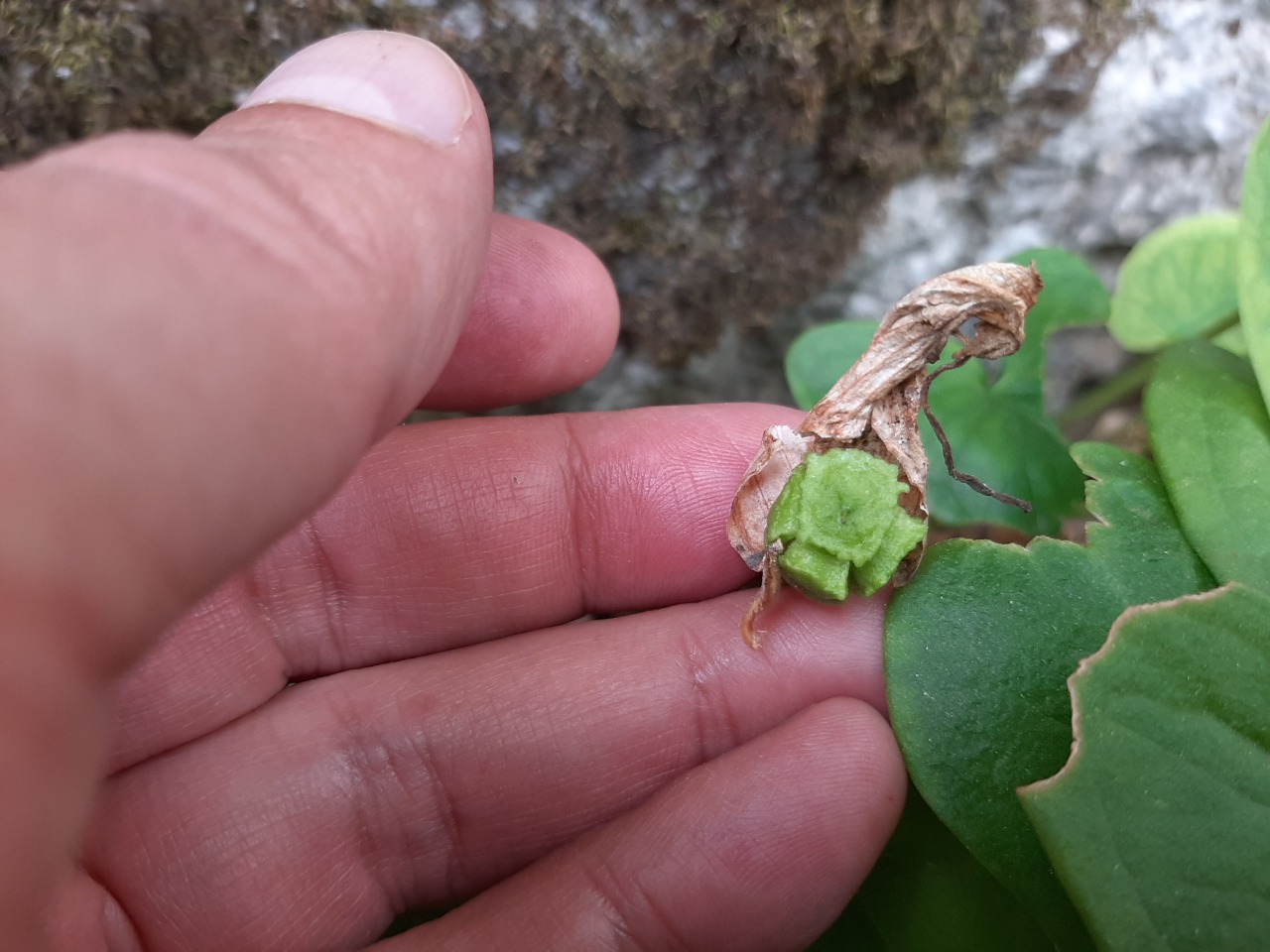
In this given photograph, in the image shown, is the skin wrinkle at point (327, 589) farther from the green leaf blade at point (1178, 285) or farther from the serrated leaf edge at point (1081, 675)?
the green leaf blade at point (1178, 285)

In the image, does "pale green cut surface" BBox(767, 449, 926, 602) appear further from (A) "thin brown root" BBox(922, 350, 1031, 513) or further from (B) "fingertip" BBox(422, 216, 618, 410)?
(B) "fingertip" BBox(422, 216, 618, 410)

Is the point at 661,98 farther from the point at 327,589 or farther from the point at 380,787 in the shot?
the point at 380,787

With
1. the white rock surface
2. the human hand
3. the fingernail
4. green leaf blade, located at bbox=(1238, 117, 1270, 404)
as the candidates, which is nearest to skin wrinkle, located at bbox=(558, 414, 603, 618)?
the human hand

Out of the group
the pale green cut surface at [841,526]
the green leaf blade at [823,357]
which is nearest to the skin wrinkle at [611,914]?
the pale green cut surface at [841,526]

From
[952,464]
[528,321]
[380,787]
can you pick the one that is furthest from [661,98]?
[380,787]

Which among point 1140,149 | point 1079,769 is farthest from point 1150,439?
point 1140,149
